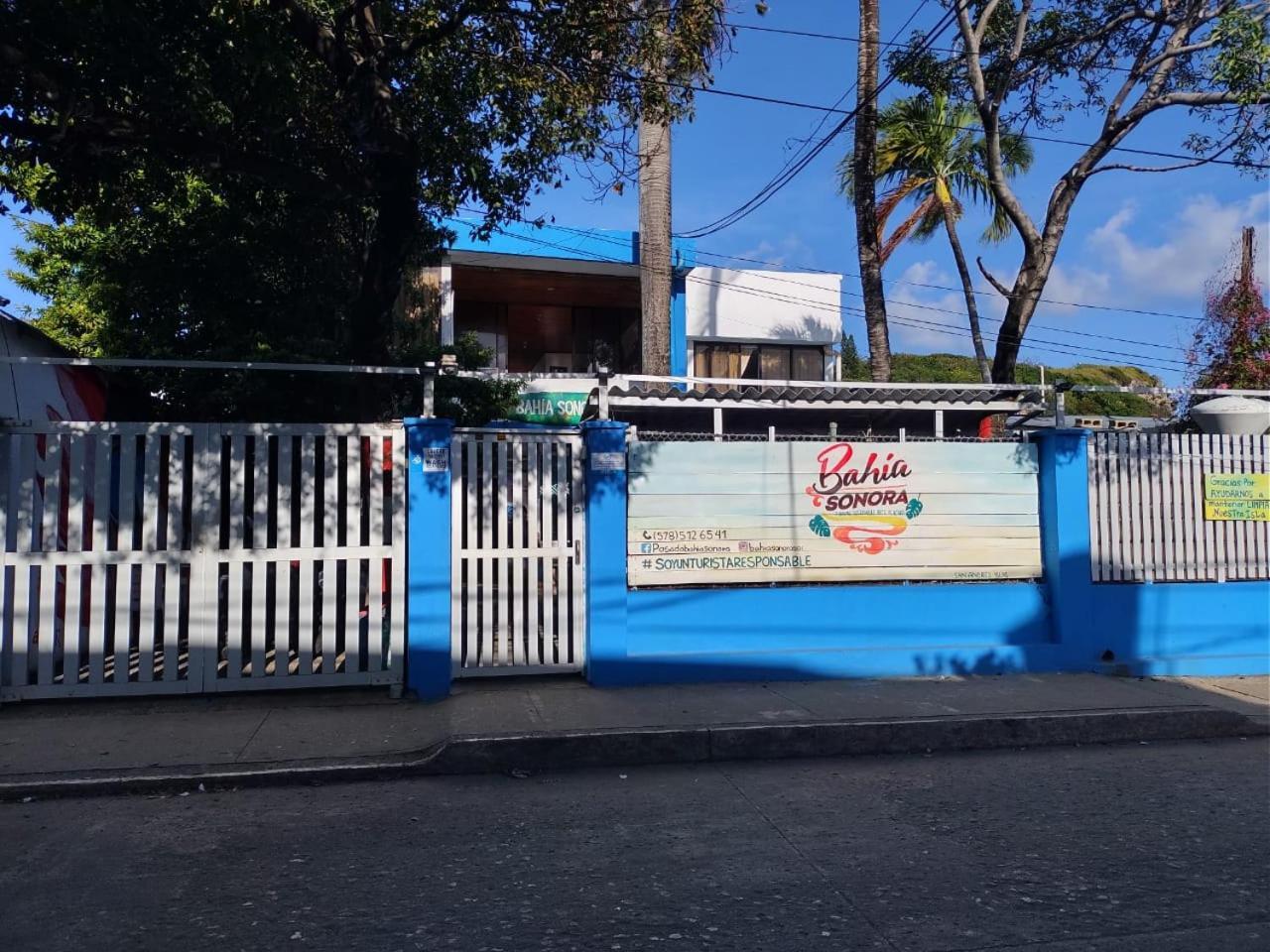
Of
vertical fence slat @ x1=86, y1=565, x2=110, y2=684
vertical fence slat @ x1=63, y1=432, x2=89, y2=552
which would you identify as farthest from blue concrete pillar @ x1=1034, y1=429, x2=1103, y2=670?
vertical fence slat @ x1=63, y1=432, x2=89, y2=552

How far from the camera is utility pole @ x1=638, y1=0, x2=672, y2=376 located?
12875 millimetres

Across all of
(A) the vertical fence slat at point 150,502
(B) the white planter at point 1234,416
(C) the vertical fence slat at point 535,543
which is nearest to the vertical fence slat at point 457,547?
(C) the vertical fence slat at point 535,543

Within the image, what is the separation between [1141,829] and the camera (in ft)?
15.5

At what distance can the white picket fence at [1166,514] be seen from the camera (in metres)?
8.20

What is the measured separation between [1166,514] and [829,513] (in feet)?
10.3

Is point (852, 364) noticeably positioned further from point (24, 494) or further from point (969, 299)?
point (24, 494)

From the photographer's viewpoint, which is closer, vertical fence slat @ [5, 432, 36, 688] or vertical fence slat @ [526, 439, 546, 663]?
vertical fence slat @ [5, 432, 36, 688]

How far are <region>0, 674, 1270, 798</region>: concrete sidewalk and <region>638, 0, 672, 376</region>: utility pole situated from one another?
6463 mm

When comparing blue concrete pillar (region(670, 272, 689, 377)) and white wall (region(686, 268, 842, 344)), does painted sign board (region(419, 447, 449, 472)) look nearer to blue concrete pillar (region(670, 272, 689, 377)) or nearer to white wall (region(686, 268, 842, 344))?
blue concrete pillar (region(670, 272, 689, 377))

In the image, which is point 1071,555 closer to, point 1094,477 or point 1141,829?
point 1094,477

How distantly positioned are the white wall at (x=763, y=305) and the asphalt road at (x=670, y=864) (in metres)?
12.6

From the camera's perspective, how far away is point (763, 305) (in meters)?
17.7

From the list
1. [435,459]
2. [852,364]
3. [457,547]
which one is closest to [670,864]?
[457,547]

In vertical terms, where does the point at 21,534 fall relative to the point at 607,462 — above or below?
below
